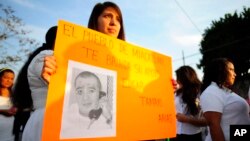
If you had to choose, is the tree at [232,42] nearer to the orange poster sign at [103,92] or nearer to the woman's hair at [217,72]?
the woman's hair at [217,72]

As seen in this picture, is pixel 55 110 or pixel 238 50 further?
pixel 238 50

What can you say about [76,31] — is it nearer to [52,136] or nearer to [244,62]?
[52,136]

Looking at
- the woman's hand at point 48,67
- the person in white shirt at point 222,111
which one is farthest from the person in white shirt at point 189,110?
the woman's hand at point 48,67

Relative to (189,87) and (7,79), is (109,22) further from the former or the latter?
(7,79)

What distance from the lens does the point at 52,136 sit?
1147 millimetres

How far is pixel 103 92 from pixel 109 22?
0.64 m

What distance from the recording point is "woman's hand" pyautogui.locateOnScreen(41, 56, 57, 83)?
3.88 feet

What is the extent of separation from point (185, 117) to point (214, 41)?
76.5 feet

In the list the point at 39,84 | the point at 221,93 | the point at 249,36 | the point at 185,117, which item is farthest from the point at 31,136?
the point at 249,36

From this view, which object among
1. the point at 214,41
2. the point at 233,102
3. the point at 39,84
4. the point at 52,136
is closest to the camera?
the point at 52,136

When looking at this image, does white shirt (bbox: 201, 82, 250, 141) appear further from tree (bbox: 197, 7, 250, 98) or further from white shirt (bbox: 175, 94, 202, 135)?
tree (bbox: 197, 7, 250, 98)

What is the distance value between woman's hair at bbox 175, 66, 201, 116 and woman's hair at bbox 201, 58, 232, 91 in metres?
0.61

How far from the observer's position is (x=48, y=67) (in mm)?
1188

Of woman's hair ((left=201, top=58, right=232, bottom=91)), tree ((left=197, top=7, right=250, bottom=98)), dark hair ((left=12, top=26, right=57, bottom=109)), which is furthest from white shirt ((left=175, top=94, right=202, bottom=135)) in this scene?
tree ((left=197, top=7, right=250, bottom=98))
